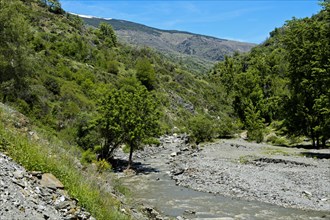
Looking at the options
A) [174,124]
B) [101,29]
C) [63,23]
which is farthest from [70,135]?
[101,29]

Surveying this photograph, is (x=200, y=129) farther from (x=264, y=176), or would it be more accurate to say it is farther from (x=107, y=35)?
(x=107, y=35)

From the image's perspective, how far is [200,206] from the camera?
25.5 meters

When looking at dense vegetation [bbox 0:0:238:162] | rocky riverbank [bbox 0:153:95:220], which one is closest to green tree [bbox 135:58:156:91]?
dense vegetation [bbox 0:0:238:162]

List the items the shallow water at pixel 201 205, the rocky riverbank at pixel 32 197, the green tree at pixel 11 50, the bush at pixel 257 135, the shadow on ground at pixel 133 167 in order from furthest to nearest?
the bush at pixel 257 135
the shadow on ground at pixel 133 167
the green tree at pixel 11 50
the shallow water at pixel 201 205
the rocky riverbank at pixel 32 197

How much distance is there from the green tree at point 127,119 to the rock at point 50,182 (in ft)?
86.4

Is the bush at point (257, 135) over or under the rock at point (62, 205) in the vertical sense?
under

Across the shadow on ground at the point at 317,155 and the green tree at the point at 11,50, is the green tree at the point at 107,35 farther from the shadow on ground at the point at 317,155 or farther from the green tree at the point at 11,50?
the shadow on ground at the point at 317,155

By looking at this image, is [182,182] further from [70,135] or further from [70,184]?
[70,184]

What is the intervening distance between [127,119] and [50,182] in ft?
90.1

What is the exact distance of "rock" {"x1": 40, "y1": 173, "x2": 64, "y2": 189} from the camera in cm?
1017

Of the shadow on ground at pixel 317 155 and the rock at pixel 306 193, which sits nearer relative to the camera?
the rock at pixel 306 193

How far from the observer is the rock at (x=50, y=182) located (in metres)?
10.2

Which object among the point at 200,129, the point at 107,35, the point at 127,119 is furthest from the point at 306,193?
the point at 107,35

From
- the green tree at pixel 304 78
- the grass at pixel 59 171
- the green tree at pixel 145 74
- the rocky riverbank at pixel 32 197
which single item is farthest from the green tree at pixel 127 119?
the green tree at pixel 145 74
